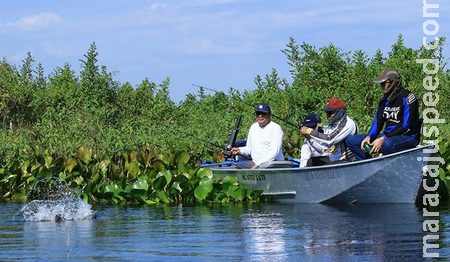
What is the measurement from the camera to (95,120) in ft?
65.2

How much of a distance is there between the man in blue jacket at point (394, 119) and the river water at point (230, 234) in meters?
0.78

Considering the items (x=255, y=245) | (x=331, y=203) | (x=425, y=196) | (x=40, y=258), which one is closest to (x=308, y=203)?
(x=331, y=203)

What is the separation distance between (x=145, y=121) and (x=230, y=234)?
39.0 ft

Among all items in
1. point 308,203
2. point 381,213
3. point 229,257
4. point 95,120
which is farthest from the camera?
point 95,120

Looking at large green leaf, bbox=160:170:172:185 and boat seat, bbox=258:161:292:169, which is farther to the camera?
large green leaf, bbox=160:170:172:185

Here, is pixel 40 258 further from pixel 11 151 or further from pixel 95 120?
pixel 95 120

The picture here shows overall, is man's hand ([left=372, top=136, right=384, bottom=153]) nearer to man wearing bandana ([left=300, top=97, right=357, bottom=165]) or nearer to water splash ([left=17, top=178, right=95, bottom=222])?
man wearing bandana ([left=300, top=97, right=357, bottom=165])

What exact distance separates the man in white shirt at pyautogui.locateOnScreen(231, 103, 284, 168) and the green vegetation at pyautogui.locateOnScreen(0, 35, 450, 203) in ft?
1.73

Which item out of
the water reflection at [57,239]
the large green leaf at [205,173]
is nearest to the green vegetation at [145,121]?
the large green leaf at [205,173]

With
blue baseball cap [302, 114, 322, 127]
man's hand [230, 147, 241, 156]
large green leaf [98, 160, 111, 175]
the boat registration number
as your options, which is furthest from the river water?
large green leaf [98, 160, 111, 175]

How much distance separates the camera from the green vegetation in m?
16.0

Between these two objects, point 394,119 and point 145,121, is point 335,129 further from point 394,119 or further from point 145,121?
point 145,121

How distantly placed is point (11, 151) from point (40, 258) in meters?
8.62

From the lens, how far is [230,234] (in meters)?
11.6
